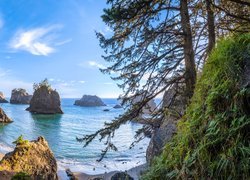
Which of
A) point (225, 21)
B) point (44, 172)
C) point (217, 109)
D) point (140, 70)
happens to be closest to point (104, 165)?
point (44, 172)

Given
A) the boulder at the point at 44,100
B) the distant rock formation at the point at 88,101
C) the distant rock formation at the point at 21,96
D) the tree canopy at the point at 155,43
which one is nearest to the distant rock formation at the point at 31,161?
the tree canopy at the point at 155,43

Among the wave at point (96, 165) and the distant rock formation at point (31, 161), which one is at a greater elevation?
the distant rock formation at point (31, 161)

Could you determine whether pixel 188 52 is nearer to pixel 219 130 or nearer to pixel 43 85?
pixel 219 130

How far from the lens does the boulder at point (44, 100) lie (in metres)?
77.6

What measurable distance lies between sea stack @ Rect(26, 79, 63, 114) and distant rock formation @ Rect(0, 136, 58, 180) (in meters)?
66.6

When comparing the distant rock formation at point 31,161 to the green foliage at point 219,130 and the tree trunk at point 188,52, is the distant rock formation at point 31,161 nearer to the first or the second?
the tree trunk at point 188,52

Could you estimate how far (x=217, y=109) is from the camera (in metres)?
2.77

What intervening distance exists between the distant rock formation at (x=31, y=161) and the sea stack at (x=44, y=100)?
6655 cm

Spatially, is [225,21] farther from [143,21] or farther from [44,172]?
[44,172]

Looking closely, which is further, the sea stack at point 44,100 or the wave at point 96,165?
the sea stack at point 44,100

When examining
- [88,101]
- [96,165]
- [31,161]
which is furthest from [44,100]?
[88,101]

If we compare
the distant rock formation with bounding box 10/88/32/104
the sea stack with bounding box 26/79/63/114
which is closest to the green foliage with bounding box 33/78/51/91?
the sea stack with bounding box 26/79/63/114

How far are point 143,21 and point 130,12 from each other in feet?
3.14

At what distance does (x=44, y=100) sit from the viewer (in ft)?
254
